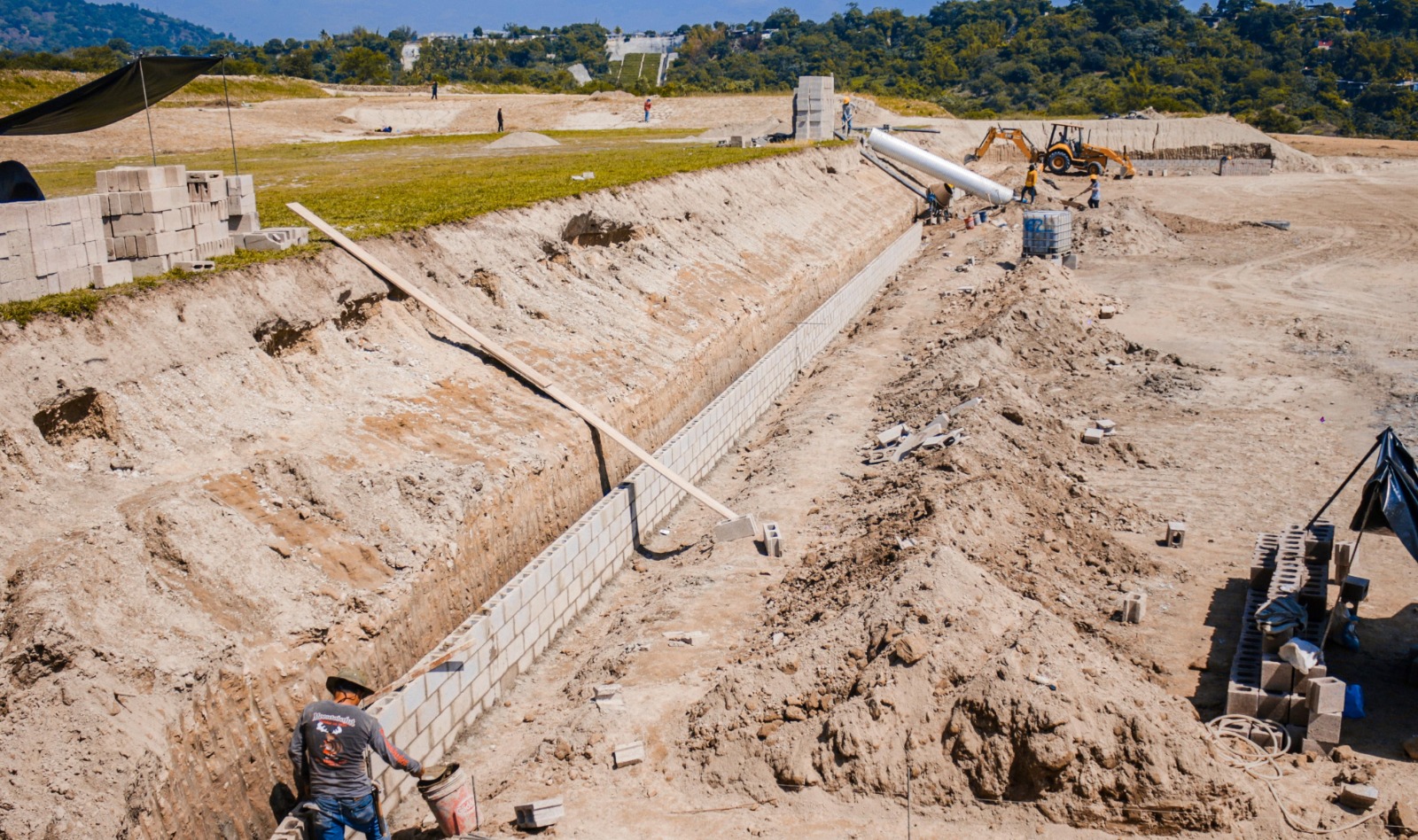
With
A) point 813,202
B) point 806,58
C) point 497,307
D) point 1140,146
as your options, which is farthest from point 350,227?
point 806,58

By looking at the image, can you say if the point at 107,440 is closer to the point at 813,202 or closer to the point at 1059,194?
the point at 813,202

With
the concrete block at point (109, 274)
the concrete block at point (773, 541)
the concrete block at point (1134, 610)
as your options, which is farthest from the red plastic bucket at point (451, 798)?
the concrete block at point (1134, 610)

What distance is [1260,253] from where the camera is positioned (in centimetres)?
2847

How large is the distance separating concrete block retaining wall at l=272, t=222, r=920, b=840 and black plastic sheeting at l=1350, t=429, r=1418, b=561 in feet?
21.1

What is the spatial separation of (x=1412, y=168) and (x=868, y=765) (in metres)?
47.8

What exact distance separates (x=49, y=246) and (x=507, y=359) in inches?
167

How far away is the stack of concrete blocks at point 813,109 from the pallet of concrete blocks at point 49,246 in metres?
27.1

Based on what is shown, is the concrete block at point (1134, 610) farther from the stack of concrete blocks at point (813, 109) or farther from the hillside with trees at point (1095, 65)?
the hillside with trees at point (1095, 65)

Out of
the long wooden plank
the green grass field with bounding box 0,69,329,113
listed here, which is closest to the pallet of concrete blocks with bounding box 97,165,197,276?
the long wooden plank

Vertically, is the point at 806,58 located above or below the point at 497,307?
above

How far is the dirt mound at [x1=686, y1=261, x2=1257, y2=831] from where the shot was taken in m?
6.79

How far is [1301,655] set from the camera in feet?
26.1

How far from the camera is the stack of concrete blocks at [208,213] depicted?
33.7 feet

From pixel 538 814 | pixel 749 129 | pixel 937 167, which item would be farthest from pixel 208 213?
pixel 749 129
